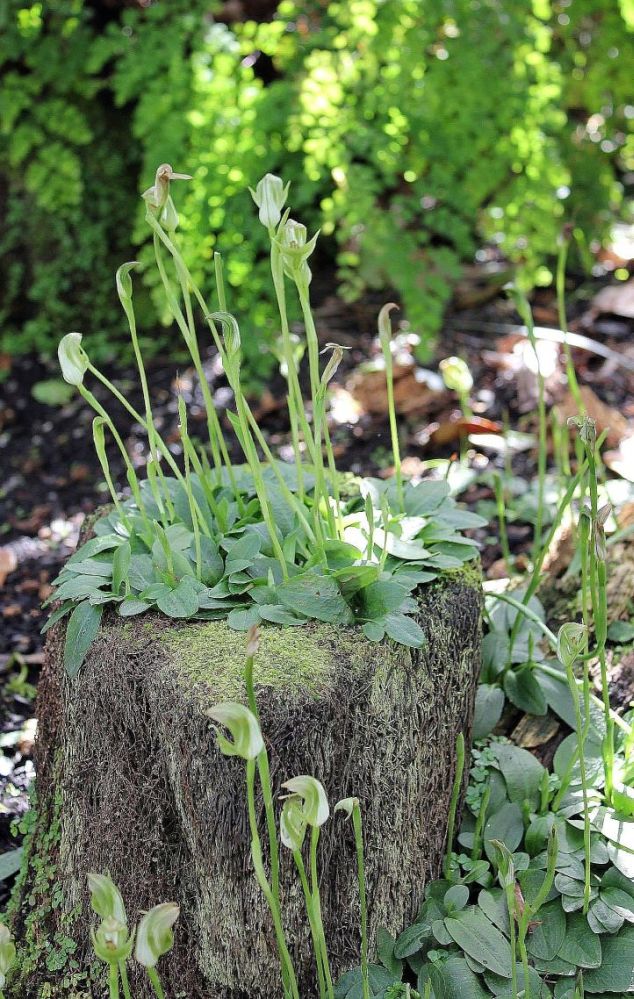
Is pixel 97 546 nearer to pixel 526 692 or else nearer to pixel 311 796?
pixel 311 796

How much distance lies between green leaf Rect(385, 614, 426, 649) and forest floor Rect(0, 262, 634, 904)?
102 centimetres

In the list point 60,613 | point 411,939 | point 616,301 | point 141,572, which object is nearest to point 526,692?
point 411,939

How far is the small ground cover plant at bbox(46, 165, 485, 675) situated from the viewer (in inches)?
55.3

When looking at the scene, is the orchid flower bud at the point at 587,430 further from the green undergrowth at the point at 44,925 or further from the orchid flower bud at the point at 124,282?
the green undergrowth at the point at 44,925

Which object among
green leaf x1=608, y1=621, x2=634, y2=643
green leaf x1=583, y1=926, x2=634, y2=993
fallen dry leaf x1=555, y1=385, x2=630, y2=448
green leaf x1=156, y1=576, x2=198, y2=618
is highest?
green leaf x1=156, y1=576, x2=198, y2=618

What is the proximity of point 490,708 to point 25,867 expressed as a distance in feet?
2.95

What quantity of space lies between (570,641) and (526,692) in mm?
588

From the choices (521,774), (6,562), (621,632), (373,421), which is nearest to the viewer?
(521,774)

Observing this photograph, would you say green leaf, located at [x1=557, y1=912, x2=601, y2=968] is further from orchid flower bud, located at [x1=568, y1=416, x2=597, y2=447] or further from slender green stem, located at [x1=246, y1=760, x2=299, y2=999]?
orchid flower bud, located at [x1=568, y1=416, x2=597, y2=447]

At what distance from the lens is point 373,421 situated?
130 inches

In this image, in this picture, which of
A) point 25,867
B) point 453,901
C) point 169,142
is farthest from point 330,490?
point 169,142

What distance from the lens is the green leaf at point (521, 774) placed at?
1.71 metres

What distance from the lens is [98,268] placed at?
392 centimetres

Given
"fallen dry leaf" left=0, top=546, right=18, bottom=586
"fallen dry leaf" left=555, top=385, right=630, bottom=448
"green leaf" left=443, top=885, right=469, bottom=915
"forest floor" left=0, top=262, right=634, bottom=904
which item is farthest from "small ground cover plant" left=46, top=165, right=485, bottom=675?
"fallen dry leaf" left=555, top=385, right=630, bottom=448
